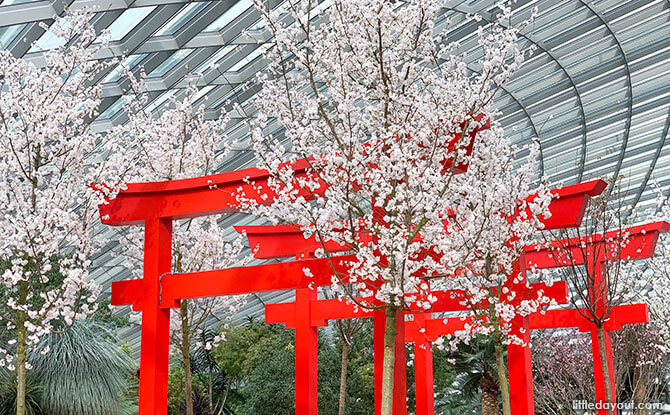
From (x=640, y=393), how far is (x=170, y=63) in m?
11.6

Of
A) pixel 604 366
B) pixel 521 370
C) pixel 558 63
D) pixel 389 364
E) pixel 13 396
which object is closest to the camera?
pixel 389 364

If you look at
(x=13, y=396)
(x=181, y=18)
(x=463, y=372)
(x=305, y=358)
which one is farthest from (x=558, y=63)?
(x=13, y=396)

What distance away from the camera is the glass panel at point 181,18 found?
37.6 feet

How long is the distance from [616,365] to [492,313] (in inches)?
332

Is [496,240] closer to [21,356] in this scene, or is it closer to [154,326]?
[154,326]

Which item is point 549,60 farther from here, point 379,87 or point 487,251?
point 379,87

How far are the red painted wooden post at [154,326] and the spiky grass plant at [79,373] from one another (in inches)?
203

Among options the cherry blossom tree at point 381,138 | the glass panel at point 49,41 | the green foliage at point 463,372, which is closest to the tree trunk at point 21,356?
the cherry blossom tree at point 381,138

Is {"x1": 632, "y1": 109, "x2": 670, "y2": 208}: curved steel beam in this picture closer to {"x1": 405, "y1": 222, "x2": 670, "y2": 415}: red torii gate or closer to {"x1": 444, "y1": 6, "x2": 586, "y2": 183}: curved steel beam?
{"x1": 444, "y1": 6, "x2": 586, "y2": 183}: curved steel beam

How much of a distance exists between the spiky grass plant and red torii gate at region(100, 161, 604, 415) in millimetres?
5068

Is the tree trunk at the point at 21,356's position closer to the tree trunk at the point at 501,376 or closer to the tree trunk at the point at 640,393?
the tree trunk at the point at 501,376

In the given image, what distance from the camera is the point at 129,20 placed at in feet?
37.3

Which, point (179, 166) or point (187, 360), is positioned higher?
point (179, 166)

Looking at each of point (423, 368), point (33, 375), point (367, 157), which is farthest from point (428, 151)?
point (33, 375)
